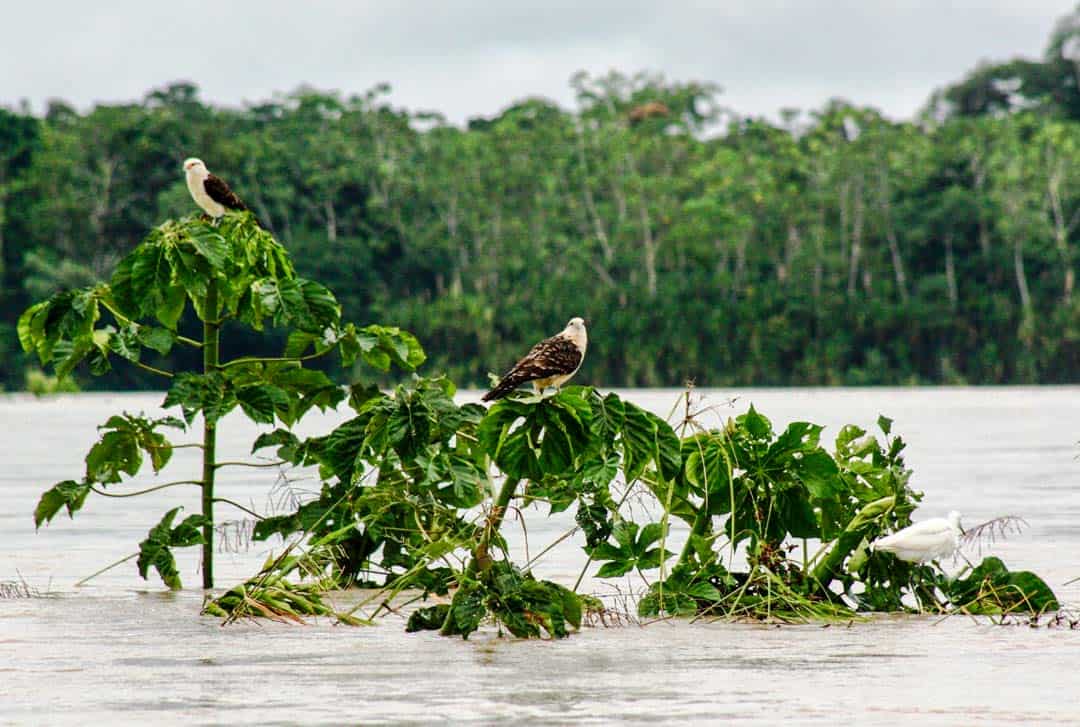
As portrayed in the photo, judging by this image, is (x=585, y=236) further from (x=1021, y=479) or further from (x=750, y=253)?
(x=1021, y=479)

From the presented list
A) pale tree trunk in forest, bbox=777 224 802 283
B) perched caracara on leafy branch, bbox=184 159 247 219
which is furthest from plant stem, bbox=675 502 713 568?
pale tree trunk in forest, bbox=777 224 802 283

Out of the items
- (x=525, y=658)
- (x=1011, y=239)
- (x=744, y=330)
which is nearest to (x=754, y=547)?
(x=525, y=658)

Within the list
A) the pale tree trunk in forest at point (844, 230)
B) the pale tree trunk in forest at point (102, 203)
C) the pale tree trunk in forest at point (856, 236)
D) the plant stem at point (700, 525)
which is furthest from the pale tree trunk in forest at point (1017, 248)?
the plant stem at point (700, 525)

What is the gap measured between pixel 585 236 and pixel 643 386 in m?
11.4

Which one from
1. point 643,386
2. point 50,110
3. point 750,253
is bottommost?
point 643,386

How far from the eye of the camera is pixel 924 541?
27.9 feet

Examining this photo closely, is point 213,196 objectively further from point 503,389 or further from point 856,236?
point 856,236

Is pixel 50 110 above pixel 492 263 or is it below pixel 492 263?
above

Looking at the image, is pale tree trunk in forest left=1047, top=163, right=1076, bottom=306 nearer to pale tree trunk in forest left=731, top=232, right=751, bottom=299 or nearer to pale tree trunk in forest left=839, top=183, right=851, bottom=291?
pale tree trunk in forest left=839, top=183, right=851, bottom=291

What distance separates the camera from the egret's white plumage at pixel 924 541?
8.52 meters

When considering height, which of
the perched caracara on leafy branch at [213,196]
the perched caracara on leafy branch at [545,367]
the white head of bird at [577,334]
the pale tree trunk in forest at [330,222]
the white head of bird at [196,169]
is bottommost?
the perched caracara on leafy branch at [545,367]

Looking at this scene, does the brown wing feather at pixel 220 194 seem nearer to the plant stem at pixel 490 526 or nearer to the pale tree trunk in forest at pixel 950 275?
the plant stem at pixel 490 526

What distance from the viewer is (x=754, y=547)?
8617mm

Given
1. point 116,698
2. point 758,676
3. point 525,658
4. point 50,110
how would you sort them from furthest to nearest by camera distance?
point 50,110
point 525,658
point 758,676
point 116,698
